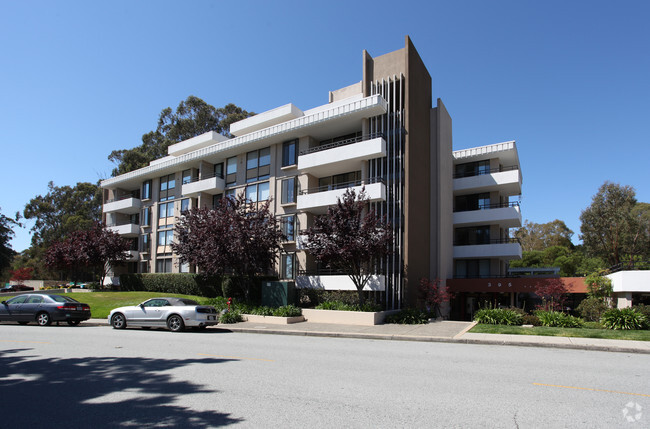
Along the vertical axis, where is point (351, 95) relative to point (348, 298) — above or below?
above

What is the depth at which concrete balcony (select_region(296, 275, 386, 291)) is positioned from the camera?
23516mm

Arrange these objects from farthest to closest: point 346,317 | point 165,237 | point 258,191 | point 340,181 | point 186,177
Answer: point 165,237, point 186,177, point 258,191, point 340,181, point 346,317

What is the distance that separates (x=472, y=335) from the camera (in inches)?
620

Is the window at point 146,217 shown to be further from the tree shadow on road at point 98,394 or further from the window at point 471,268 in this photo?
the tree shadow on road at point 98,394

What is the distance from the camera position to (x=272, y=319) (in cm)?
2117

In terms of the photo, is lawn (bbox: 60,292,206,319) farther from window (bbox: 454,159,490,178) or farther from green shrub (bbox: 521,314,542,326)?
window (bbox: 454,159,490,178)

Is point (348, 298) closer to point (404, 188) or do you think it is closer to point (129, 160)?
point (404, 188)

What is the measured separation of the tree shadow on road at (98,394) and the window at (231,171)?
23.9 m

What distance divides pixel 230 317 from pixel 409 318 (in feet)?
27.8

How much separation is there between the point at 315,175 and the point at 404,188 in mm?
6794

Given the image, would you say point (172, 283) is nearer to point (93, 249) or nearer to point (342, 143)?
point (93, 249)

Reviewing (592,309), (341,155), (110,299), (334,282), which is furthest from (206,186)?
(592,309)

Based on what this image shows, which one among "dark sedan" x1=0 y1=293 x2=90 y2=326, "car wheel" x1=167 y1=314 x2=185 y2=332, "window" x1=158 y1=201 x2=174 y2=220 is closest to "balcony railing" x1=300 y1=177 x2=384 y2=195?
"car wheel" x1=167 y1=314 x2=185 y2=332

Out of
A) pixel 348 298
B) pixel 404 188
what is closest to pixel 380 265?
pixel 348 298
